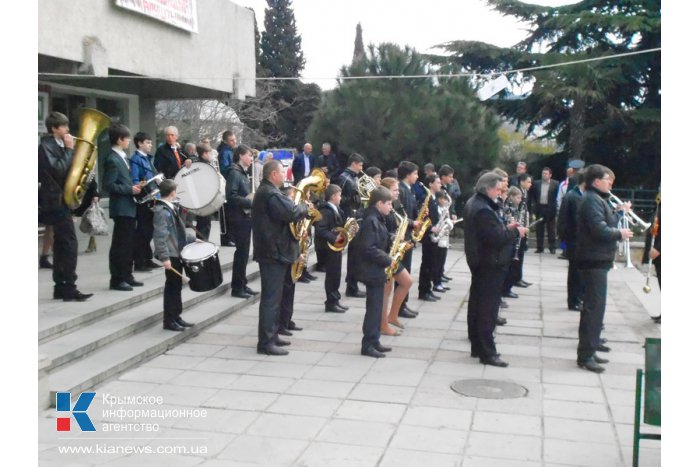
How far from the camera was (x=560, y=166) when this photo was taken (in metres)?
22.0

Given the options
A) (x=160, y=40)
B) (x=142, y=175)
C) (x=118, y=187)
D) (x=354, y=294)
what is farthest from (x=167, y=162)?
(x=354, y=294)

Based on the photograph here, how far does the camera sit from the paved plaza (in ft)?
16.3

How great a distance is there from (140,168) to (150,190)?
18.7 inches

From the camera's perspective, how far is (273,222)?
7086 mm

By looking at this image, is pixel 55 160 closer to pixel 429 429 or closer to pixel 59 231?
pixel 59 231

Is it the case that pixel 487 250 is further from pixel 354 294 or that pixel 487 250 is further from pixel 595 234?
pixel 354 294

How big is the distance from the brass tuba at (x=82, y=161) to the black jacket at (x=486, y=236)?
3998 mm

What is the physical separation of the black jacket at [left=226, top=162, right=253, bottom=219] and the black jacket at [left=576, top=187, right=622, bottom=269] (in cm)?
412

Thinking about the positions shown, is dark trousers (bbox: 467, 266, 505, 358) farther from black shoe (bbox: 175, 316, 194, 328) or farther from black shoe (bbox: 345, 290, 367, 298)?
black shoe (bbox: 345, 290, 367, 298)

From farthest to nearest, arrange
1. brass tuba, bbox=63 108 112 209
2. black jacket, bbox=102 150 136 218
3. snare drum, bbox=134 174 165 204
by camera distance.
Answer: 1. black jacket, bbox=102 150 136 218
2. snare drum, bbox=134 174 165 204
3. brass tuba, bbox=63 108 112 209

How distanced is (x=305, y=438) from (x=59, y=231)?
12.5 ft

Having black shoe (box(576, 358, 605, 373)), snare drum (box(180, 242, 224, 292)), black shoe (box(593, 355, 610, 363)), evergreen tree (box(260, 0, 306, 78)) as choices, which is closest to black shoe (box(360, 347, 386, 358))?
snare drum (box(180, 242, 224, 292))
